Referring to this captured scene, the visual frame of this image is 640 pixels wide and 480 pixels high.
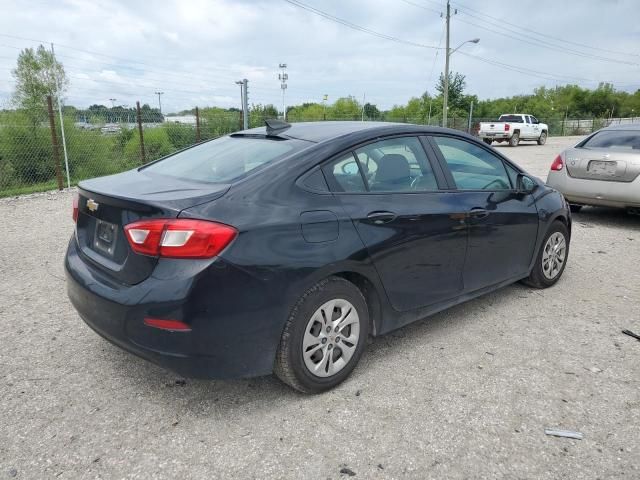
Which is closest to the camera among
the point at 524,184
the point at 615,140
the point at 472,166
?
the point at 472,166

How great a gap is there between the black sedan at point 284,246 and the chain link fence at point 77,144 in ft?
30.2

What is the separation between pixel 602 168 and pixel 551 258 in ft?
11.2

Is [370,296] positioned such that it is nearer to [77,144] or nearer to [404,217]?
[404,217]

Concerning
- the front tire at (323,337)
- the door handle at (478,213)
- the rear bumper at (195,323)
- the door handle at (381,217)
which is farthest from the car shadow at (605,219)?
the rear bumper at (195,323)

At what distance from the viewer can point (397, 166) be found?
10.6 feet

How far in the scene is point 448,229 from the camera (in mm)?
3344

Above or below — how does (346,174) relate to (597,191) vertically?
above

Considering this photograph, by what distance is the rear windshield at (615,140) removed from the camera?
7.16 m

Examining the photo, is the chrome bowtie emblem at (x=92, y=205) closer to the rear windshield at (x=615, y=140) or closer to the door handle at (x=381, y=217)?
the door handle at (x=381, y=217)

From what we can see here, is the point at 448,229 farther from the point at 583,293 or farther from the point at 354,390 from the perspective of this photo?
the point at 583,293


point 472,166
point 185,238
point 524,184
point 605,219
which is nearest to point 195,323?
point 185,238

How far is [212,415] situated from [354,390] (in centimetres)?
82

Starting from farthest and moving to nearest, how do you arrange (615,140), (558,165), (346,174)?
1. (558,165)
2. (615,140)
3. (346,174)

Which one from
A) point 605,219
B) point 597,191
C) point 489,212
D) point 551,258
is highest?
point 489,212
